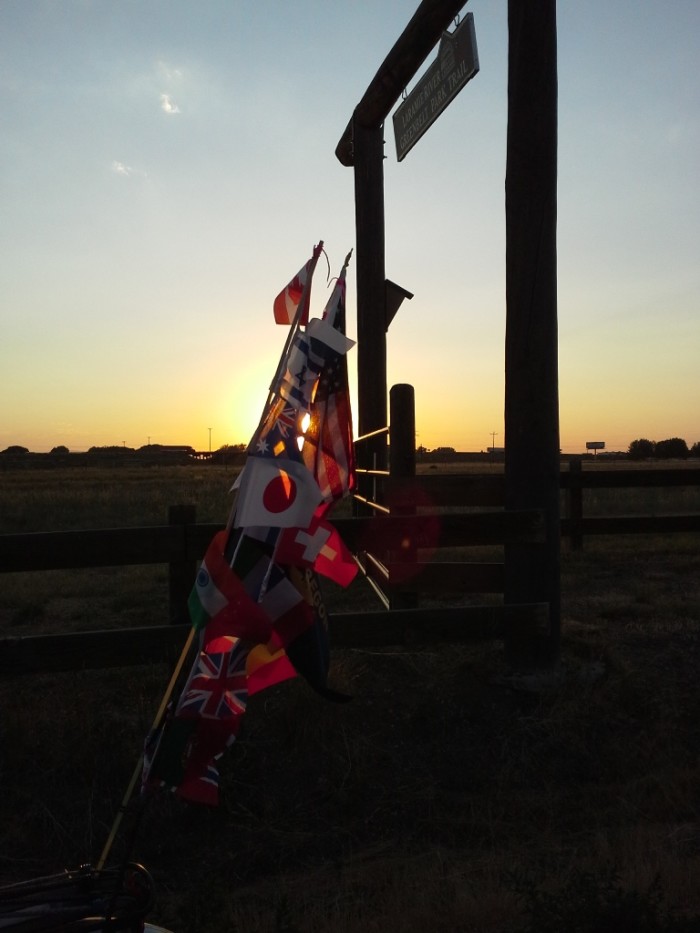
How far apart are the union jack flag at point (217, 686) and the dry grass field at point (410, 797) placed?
42 cm

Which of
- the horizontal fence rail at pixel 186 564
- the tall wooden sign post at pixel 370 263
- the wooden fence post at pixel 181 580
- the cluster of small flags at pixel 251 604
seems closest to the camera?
the cluster of small flags at pixel 251 604

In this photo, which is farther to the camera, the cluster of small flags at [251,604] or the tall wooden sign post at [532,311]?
the tall wooden sign post at [532,311]

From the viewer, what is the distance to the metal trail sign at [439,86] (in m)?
5.41

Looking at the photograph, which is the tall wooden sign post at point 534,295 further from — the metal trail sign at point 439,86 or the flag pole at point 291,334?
Answer: the flag pole at point 291,334

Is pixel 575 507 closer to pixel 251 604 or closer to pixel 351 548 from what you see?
pixel 351 548

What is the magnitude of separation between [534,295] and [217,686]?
3.36m

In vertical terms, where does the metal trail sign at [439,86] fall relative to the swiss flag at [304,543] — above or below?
above

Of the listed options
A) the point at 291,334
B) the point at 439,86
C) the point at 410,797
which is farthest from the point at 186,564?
the point at 439,86

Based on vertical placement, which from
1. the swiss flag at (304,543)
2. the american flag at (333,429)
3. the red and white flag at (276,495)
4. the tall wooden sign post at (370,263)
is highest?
the tall wooden sign post at (370,263)

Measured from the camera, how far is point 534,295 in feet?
16.7

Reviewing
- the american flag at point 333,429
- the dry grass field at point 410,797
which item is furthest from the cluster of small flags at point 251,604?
the dry grass field at point 410,797

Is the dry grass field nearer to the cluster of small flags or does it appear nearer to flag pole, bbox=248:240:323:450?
the cluster of small flags

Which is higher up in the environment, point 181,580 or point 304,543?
point 304,543

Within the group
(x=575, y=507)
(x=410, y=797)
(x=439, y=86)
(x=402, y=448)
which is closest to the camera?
(x=410, y=797)
